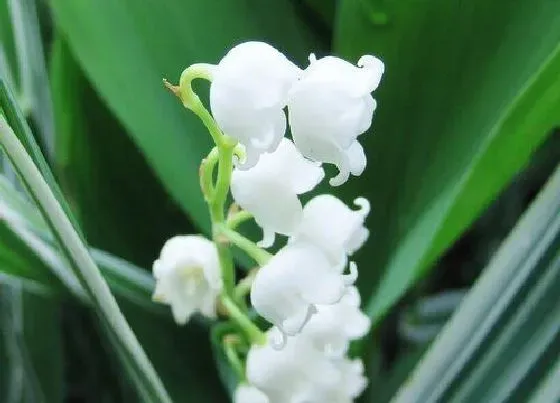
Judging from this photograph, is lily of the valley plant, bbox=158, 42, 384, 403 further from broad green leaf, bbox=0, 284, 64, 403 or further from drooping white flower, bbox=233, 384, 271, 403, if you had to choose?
broad green leaf, bbox=0, 284, 64, 403

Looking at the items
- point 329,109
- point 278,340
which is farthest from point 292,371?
point 329,109

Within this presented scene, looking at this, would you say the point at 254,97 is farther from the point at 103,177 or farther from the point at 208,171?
the point at 103,177

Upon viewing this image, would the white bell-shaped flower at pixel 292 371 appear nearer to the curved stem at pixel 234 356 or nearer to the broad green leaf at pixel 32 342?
the curved stem at pixel 234 356

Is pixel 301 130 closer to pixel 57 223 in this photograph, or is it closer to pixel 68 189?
pixel 57 223

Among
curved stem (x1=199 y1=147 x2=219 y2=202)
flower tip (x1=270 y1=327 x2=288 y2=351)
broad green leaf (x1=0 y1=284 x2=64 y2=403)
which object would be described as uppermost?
curved stem (x1=199 y1=147 x2=219 y2=202)

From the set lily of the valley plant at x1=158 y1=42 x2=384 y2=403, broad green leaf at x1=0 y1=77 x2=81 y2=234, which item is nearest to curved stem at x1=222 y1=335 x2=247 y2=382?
lily of the valley plant at x1=158 y1=42 x2=384 y2=403

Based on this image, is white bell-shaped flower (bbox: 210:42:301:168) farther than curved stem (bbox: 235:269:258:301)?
No

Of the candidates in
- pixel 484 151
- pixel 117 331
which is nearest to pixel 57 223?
pixel 117 331
